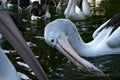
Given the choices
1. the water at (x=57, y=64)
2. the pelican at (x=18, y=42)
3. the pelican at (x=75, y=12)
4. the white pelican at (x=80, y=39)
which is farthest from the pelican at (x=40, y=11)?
the pelican at (x=18, y=42)

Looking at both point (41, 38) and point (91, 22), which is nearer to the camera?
point (41, 38)

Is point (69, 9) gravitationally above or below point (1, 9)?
below

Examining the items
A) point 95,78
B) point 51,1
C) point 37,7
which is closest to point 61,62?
point 95,78

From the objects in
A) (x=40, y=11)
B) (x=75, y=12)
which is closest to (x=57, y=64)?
(x=75, y=12)

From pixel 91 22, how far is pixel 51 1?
5.29m

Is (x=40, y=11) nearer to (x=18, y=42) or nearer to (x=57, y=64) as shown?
(x=57, y=64)

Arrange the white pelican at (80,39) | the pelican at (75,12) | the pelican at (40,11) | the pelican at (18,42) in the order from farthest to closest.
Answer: the pelican at (40,11) < the pelican at (75,12) < the white pelican at (80,39) < the pelican at (18,42)

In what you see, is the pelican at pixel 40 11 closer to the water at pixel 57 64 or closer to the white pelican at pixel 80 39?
the water at pixel 57 64

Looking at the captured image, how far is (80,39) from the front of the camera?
7.36 metres

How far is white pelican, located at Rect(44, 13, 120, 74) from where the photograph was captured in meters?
6.77

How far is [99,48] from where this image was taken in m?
7.41

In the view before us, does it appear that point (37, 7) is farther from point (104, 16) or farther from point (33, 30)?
point (33, 30)

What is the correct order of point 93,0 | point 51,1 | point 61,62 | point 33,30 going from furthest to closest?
point 93,0 → point 51,1 → point 33,30 → point 61,62

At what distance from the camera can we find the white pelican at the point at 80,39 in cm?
677
